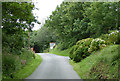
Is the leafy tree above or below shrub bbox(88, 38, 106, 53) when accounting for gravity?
above

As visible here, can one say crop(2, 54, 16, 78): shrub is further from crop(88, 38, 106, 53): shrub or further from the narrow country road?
crop(88, 38, 106, 53): shrub

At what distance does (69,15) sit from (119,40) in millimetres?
14076

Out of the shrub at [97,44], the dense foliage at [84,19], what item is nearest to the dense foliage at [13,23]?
the dense foliage at [84,19]

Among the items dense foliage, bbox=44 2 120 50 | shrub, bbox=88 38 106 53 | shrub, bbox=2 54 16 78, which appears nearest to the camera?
shrub, bbox=2 54 16 78

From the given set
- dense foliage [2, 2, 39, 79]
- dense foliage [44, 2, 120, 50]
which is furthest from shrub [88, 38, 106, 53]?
dense foliage [2, 2, 39, 79]

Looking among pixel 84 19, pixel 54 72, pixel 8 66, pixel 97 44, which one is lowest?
pixel 54 72

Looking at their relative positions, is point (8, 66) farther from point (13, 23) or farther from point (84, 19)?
→ point (84, 19)

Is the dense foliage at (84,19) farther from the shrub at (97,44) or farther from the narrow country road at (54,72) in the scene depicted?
the narrow country road at (54,72)

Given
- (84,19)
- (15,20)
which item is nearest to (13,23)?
(15,20)

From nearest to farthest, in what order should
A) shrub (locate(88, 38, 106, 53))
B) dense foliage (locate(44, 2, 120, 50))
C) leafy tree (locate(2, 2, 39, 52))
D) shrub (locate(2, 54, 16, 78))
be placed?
leafy tree (locate(2, 2, 39, 52)) → shrub (locate(2, 54, 16, 78)) → dense foliage (locate(44, 2, 120, 50)) → shrub (locate(88, 38, 106, 53))

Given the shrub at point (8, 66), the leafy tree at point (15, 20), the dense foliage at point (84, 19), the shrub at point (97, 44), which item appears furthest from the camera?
the shrub at point (97, 44)

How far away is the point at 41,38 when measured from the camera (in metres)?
51.9

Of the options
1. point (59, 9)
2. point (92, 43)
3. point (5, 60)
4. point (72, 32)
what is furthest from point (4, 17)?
point (59, 9)

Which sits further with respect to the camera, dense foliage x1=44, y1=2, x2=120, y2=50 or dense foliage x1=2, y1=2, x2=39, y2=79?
dense foliage x1=44, y1=2, x2=120, y2=50
